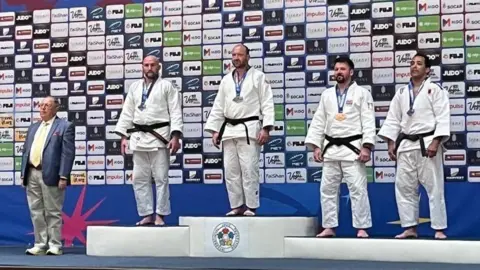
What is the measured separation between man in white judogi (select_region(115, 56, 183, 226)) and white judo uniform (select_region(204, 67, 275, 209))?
0.51m

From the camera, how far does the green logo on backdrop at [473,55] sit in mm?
8086

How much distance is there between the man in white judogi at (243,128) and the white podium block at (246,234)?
20 centimetres

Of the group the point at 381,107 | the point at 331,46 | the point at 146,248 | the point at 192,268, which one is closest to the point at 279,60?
the point at 331,46

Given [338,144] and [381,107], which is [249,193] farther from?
[381,107]

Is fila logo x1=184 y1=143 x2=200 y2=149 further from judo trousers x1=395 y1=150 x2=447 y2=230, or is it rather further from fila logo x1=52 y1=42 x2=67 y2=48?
judo trousers x1=395 y1=150 x2=447 y2=230

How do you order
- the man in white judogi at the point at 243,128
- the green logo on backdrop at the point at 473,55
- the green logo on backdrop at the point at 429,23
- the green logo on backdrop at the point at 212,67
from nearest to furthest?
the man in white judogi at the point at 243,128 → the green logo on backdrop at the point at 473,55 → the green logo on backdrop at the point at 429,23 → the green logo on backdrop at the point at 212,67

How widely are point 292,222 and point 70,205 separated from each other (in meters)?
3.17

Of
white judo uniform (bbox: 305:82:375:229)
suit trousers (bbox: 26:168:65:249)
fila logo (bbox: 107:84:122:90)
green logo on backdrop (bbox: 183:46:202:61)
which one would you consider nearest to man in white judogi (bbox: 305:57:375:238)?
white judo uniform (bbox: 305:82:375:229)

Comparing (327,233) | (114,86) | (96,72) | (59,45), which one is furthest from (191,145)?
(327,233)

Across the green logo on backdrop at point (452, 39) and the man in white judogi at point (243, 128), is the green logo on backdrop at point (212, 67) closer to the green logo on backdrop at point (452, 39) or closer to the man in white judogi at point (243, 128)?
the man in white judogi at point (243, 128)

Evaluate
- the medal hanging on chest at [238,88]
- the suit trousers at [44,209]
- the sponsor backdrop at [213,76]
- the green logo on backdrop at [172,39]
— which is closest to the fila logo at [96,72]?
the sponsor backdrop at [213,76]

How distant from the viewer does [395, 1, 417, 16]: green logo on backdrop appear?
832 centimetres

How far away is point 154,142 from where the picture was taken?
770 centimetres

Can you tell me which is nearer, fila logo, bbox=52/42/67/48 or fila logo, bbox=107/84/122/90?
fila logo, bbox=107/84/122/90
